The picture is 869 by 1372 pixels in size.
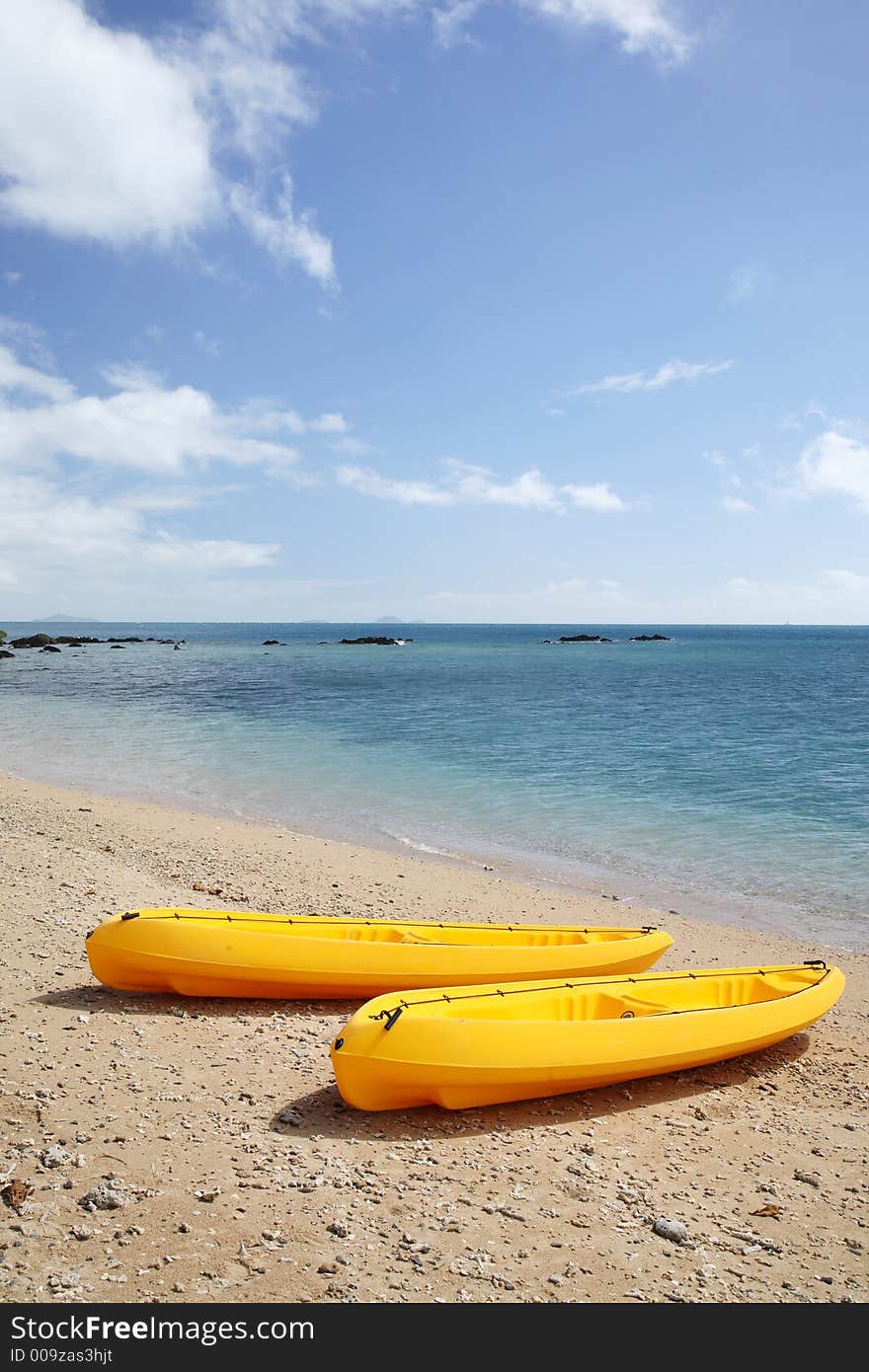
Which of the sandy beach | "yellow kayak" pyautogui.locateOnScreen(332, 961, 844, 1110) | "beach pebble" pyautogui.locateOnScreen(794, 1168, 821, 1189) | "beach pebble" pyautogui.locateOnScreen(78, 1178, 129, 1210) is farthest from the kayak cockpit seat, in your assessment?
"beach pebble" pyautogui.locateOnScreen(78, 1178, 129, 1210)

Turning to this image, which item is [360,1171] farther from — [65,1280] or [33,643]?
[33,643]

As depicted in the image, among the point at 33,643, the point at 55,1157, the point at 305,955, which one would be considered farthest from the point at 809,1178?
the point at 33,643

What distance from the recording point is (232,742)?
28.6 metres

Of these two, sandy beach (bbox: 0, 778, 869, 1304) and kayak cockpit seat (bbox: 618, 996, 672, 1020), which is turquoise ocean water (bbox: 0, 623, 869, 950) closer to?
kayak cockpit seat (bbox: 618, 996, 672, 1020)

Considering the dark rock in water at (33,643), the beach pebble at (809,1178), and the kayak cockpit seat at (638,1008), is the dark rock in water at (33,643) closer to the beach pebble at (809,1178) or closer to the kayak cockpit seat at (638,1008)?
the kayak cockpit seat at (638,1008)

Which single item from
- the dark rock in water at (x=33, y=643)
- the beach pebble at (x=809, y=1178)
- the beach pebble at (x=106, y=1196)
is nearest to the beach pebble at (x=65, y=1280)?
the beach pebble at (x=106, y=1196)

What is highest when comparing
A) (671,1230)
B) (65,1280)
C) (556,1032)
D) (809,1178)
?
(556,1032)

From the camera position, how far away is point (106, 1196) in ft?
16.6

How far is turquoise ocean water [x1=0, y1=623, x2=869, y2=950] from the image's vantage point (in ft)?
48.8

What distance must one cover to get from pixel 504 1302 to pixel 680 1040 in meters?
3.48

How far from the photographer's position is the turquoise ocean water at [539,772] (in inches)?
586

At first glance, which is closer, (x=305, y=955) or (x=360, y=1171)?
(x=360, y=1171)

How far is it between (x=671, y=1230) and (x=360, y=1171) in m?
2.07

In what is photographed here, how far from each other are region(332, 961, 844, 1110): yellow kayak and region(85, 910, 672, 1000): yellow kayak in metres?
1.04
